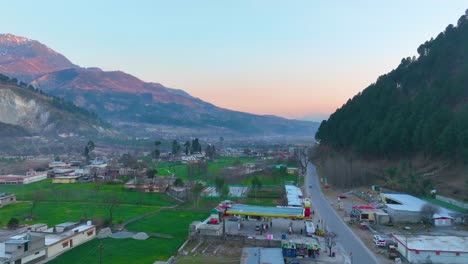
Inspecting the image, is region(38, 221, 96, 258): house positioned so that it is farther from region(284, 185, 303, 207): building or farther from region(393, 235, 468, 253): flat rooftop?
region(393, 235, 468, 253): flat rooftop

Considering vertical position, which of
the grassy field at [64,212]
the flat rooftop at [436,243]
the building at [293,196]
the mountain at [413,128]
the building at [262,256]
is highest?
the mountain at [413,128]

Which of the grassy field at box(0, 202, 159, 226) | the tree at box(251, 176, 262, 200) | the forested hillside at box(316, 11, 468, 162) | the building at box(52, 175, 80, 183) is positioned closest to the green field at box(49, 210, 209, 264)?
the grassy field at box(0, 202, 159, 226)

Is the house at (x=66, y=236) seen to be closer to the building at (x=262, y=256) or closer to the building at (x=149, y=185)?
the building at (x=262, y=256)

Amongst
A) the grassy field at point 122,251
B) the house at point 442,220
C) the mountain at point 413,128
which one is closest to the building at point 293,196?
the mountain at point 413,128

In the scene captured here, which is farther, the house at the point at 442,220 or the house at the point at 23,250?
the house at the point at 442,220

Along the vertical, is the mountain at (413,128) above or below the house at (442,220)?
above

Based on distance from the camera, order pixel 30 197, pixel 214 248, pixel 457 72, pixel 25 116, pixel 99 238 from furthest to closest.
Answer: pixel 25 116
pixel 457 72
pixel 30 197
pixel 99 238
pixel 214 248

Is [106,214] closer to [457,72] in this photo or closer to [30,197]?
[30,197]

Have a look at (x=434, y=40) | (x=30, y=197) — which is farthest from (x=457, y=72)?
(x=30, y=197)
